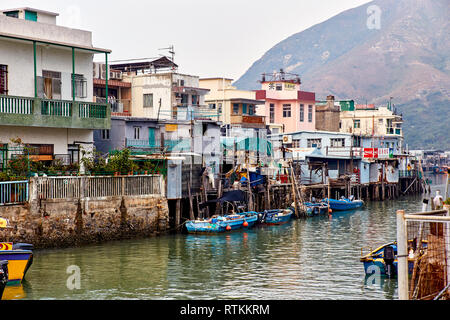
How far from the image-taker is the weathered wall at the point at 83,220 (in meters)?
31.5

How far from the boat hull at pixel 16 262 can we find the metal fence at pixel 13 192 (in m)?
6.97

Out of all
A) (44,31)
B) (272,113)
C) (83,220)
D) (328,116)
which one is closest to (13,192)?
(83,220)

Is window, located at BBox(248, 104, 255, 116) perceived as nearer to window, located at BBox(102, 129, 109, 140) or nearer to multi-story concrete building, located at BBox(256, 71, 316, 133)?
multi-story concrete building, located at BBox(256, 71, 316, 133)

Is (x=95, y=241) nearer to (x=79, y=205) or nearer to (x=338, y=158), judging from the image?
(x=79, y=205)

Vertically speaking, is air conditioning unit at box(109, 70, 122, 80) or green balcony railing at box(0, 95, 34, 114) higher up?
air conditioning unit at box(109, 70, 122, 80)

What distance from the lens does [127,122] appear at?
46156mm

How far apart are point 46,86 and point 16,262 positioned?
49.8ft

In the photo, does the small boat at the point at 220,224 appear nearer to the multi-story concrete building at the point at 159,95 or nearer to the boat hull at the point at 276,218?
the boat hull at the point at 276,218

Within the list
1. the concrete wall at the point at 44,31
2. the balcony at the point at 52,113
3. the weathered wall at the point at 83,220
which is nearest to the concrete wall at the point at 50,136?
the balcony at the point at 52,113

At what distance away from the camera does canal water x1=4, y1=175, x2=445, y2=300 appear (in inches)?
961

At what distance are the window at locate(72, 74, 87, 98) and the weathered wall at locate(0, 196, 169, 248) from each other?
701 cm

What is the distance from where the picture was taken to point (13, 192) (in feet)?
104

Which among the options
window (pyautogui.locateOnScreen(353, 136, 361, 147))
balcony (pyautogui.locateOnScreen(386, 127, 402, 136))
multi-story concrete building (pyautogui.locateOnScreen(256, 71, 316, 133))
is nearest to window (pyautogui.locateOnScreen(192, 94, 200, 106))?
multi-story concrete building (pyautogui.locateOnScreen(256, 71, 316, 133))

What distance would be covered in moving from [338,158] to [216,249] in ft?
121
